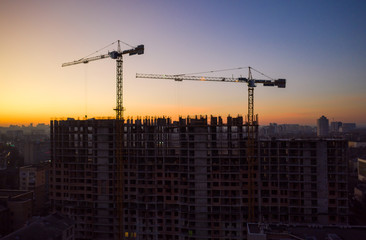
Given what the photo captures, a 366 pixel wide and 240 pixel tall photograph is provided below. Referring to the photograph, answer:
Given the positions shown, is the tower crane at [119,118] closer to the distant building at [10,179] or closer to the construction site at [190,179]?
the construction site at [190,179]

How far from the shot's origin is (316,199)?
163 ft

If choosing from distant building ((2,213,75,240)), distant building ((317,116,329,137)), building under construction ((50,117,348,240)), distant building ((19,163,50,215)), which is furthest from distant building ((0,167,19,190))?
distant building ((317,116,329,137))

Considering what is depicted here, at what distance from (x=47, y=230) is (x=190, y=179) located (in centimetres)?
2738

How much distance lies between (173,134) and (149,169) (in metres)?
9.41

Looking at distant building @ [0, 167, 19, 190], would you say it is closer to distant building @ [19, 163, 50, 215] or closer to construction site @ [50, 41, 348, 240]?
distant building @ [19, 163, 50, 215]

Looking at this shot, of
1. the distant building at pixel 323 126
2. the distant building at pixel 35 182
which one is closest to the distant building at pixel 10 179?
the distant building at pixel 35 182

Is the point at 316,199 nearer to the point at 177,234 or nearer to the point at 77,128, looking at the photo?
the point at 177,234

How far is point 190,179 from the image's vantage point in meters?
52.2

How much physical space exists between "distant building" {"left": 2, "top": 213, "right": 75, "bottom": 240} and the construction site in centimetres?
818

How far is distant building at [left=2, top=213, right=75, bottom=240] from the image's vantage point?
38.4 metres

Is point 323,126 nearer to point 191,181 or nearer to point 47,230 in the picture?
point 191,181

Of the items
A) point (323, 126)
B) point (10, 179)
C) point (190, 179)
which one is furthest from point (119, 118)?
point (323, 126)

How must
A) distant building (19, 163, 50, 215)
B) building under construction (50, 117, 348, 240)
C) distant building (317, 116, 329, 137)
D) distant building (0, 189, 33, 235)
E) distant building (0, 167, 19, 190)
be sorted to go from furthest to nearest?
distant building (317, 116, 329, 137) → distant building (0, 167, 19, 190) → distant building (19, 163, 50, 215) → distant building (0, 189, 33, 235) → building under construction (50, 117, 348, 240)

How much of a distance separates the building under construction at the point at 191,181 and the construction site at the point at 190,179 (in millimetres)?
200
